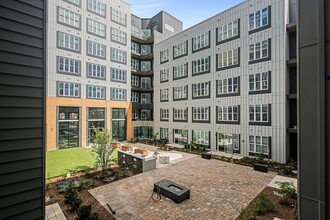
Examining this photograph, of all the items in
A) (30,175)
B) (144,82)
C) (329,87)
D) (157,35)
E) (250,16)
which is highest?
(157,35)

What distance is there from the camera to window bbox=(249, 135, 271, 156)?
727 inches

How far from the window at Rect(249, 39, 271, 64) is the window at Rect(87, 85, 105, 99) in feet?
74.5

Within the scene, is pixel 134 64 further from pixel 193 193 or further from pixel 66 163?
pixel 193 193

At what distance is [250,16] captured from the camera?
19.9 meters

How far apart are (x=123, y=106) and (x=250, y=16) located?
23.9 metres

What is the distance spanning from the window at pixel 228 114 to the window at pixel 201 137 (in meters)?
2.91

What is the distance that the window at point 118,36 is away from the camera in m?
30.7

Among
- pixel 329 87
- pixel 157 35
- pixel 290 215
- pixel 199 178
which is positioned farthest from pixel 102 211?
pixel 157 35

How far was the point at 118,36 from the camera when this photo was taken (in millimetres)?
31406

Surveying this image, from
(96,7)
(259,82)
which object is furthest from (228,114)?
(96,7)

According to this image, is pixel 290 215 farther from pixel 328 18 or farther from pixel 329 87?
pixel 328 18

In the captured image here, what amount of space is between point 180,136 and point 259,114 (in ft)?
41.2

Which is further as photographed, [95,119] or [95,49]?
[95,119]

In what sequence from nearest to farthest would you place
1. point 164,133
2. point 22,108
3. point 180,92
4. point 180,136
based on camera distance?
point 22,108
point 180,136
point 180,92
point 164,133
